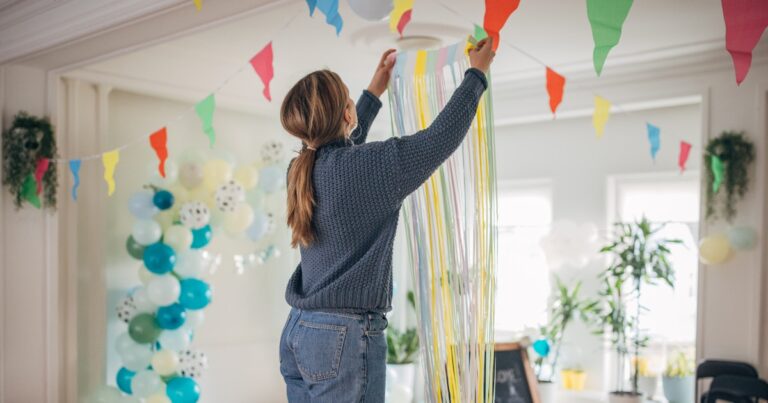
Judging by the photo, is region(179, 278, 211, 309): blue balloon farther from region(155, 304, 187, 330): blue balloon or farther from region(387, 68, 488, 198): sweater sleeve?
region(387, 68, 488, 198): sweater sleeve

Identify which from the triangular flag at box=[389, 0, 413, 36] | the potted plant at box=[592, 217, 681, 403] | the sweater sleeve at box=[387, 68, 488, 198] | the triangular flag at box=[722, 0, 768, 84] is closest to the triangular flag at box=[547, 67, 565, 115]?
the triangular flag at box=[389, 0, 413, 36]

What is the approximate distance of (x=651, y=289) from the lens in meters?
5.00

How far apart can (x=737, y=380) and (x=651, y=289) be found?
57.0 inches

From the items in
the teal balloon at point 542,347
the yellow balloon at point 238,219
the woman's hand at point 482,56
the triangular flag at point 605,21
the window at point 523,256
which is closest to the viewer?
the woman's hand at point 482,56

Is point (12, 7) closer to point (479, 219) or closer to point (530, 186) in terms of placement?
point (479, 219)

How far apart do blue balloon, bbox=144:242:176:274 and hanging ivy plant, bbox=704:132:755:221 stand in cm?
300

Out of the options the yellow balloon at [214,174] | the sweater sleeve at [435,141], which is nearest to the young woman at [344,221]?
the sweater sleeve at [435,141]

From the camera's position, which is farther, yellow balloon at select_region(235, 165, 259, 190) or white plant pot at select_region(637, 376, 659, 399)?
white plant pot at select_region(637, 376, 659, 399)

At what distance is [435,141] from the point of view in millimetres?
1437

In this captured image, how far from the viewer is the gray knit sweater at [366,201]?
4.77 feet

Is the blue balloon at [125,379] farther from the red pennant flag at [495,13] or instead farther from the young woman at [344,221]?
the red pennant flag at [495,13]

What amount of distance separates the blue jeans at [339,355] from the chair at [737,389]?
8.84 feet

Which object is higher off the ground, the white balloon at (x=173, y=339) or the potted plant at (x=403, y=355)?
the white balloon at (x=173, y=339)

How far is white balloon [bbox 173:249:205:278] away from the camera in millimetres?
3938
